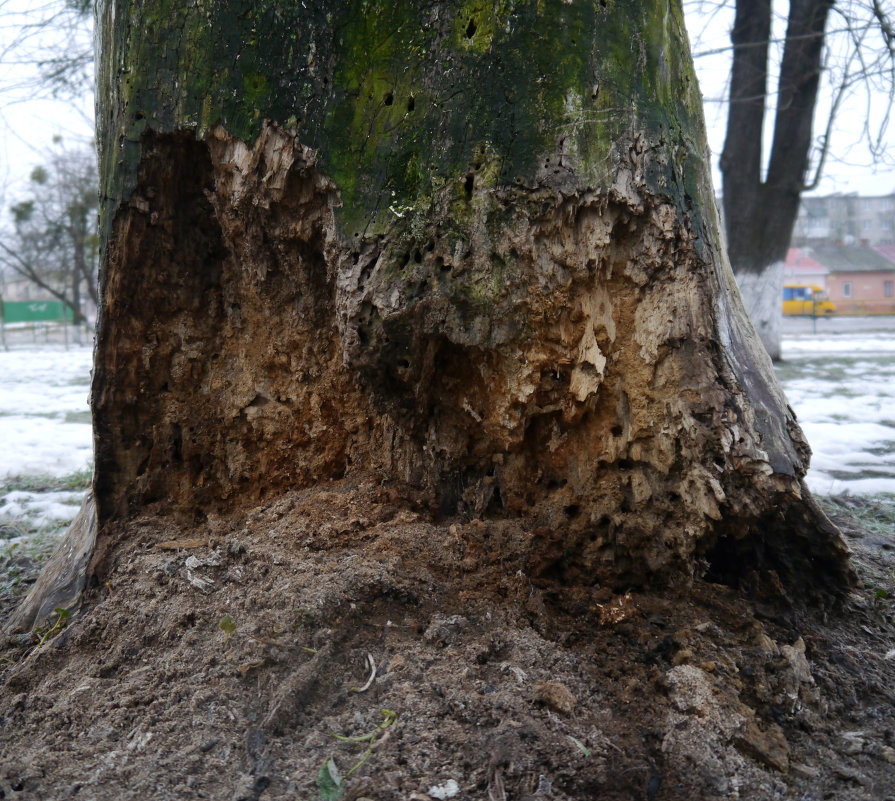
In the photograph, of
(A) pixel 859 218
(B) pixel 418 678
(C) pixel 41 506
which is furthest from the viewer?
(A) pixel 859 218

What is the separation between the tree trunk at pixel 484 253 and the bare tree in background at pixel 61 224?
16819 mm

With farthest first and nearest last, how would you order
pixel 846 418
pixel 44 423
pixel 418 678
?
pixel 44 423
pixel 846 418
pixel 418 678

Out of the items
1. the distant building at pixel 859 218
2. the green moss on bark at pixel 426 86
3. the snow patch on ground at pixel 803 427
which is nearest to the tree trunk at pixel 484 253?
the green moss on bark at pixel 426 86

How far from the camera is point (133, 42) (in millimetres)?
2158

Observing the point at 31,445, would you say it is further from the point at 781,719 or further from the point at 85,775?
the point at 781,719

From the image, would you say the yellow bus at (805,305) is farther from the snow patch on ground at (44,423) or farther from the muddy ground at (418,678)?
the muddy ground at (418,678)

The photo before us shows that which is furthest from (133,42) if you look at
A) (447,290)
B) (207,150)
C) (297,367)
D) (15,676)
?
Answer: (15,676)

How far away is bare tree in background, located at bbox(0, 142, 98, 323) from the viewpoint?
715 inches

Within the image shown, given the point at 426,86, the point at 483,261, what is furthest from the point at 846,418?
the point at 426,86

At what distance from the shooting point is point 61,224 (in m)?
19.2

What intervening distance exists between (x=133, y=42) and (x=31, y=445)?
4.35 meters

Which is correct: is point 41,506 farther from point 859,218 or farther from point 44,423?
point 859,218

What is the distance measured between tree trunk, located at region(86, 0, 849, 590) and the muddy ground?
0.16 metres

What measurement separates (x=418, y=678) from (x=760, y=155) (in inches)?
356
